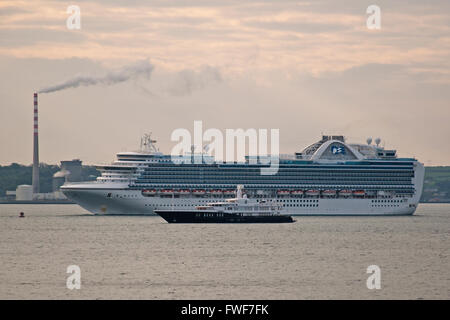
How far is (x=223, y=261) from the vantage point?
6281 centimetres

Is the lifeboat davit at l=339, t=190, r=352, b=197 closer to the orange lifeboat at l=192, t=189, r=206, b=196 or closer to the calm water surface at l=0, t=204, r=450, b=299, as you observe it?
the orange lifeboat at l=192, t=189, r=206, b=196

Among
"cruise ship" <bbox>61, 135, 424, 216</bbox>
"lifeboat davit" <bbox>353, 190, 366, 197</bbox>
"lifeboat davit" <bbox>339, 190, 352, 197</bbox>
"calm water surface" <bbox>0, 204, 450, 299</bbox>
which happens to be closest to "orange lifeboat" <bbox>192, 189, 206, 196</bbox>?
"cruise ship" <bbox>61, 135, 424, 216</bbox>

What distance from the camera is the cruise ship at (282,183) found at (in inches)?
4500

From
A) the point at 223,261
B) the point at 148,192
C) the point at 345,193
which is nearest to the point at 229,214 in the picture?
the point at 148,192

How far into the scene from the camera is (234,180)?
394 feet

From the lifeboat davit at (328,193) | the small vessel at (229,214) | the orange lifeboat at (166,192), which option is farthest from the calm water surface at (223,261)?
the lifeboat davit at (328,193)

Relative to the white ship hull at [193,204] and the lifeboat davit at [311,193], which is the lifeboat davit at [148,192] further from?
the lifeboat davit at [311,193]

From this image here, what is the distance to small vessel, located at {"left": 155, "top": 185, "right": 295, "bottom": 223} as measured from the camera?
99.2 meters

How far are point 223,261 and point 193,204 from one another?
2099 inches

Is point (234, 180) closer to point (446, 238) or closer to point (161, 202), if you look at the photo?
point (161, 202)

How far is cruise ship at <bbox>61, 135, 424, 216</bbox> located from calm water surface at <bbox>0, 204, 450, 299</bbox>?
16461 mm
